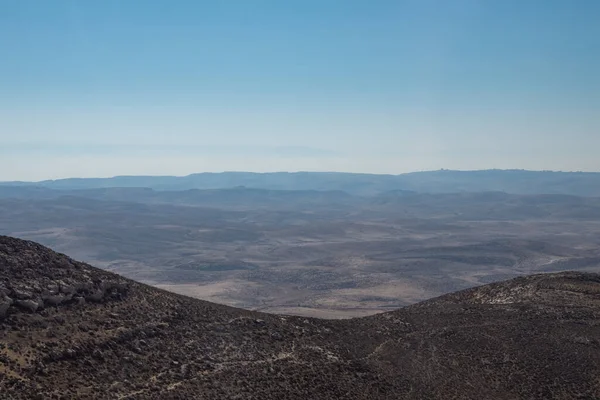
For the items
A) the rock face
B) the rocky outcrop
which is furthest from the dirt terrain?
the rocky outcrop

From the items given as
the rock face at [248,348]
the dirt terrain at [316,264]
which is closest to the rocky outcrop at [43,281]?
the rock face at [248,348]

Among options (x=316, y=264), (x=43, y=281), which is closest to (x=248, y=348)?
(x=43, y=281)

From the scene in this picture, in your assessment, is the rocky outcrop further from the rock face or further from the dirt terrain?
the dirt terrain

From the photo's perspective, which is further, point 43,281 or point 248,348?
point 248,348

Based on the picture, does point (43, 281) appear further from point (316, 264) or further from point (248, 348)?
point (316, 264)

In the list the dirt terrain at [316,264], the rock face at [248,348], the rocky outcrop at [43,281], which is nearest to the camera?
the rock face at [248,348]

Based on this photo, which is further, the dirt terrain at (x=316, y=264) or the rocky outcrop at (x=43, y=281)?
the dirt terrain at (x=316, y=264)

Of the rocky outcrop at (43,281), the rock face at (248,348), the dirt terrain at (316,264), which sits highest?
the rocky outcrop at (43,281)

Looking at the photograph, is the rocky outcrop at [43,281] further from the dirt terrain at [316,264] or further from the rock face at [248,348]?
the dirt terrain at [316,264]
